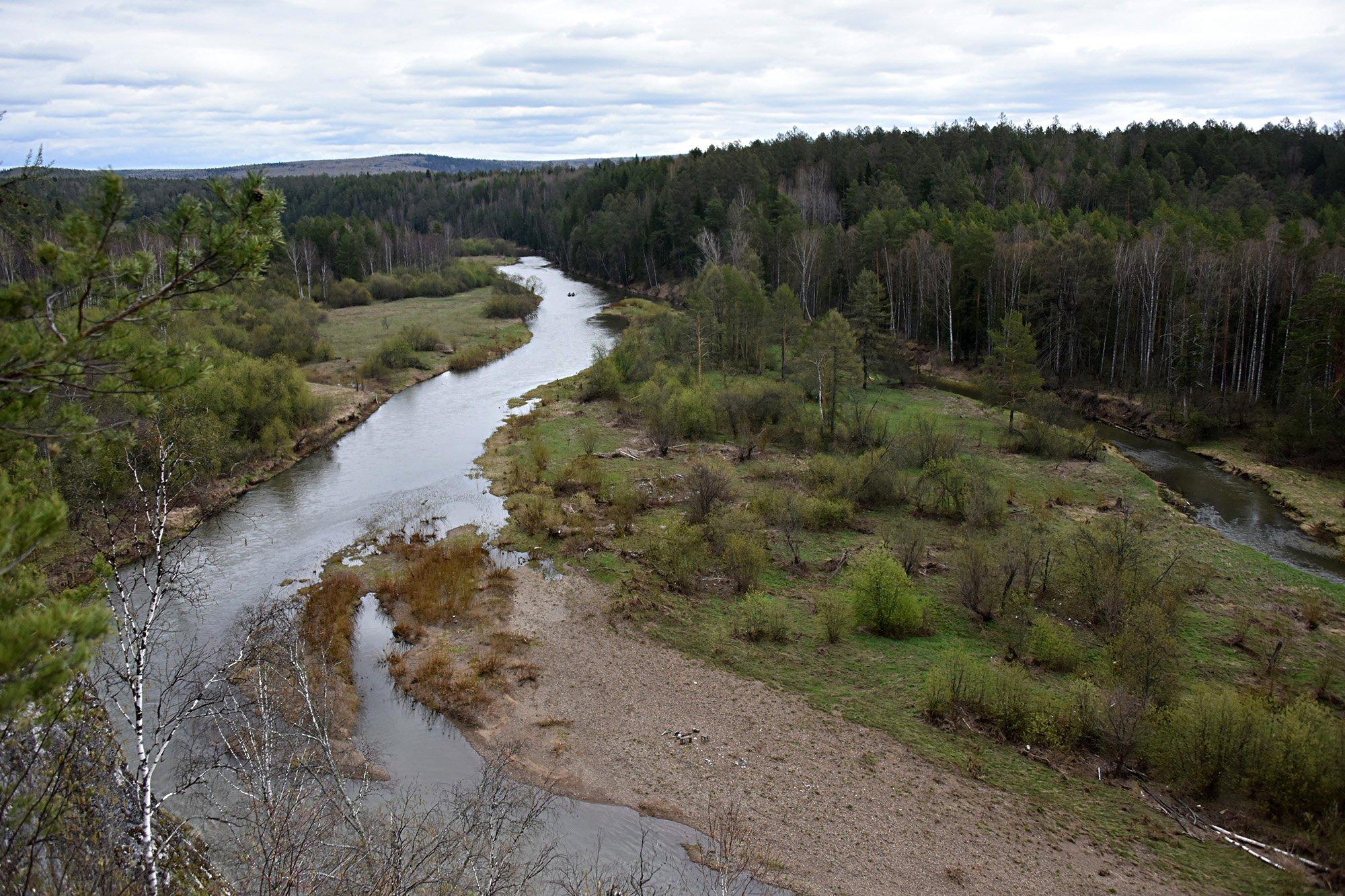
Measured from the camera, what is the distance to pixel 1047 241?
151 ft

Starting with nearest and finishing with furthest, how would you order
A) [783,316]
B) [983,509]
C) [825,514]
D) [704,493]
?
[983,509] < [704,493] < [825,514] < [783,316]

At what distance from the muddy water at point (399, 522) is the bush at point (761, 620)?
6426mm

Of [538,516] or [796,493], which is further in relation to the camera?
[796,493]

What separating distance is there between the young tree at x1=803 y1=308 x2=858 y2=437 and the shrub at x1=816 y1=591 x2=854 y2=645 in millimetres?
15452

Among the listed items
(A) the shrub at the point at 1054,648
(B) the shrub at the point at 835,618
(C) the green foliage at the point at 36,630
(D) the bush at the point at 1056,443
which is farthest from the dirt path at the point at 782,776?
(D) the bush at the point at 1056,443

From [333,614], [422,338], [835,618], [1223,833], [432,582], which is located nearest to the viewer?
[1223,833]

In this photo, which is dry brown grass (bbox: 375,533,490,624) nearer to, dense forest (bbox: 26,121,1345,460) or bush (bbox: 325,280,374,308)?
dense forest (bbox: 26,121,1345,460)

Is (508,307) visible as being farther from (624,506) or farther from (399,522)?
(624,506)

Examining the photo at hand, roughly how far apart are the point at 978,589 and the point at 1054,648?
2.64 m

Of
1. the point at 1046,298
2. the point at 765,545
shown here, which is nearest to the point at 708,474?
the point at 765,545

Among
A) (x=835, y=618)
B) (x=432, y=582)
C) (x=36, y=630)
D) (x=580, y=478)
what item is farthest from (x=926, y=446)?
(x=36, y=630)

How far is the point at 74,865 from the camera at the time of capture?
22.3 feet

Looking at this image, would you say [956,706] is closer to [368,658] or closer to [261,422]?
[368,658]

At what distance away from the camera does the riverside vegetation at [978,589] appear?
14133mm
